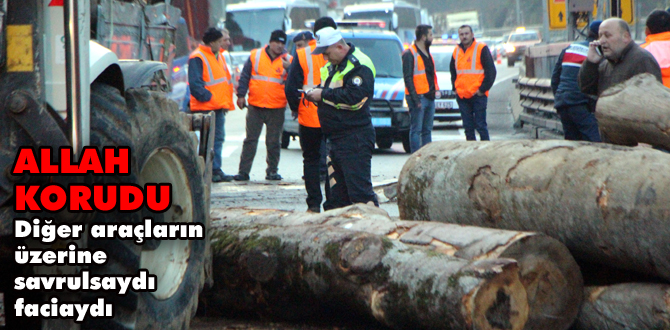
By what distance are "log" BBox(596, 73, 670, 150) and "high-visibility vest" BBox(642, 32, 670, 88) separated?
6.87ft

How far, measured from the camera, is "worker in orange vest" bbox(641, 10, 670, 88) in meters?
7.50

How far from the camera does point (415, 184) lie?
582 centimetres

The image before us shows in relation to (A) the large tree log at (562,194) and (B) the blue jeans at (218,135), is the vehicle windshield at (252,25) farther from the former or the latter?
(A) the large tree log at (562,194)

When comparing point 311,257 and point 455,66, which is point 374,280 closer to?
point 311,257

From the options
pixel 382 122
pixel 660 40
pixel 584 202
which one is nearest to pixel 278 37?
pixel 382 122

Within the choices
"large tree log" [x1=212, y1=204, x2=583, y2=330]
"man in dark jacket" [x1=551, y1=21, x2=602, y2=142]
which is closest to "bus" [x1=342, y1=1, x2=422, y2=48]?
"man in dark jacket" [x1=551, y1=21, x2=602, y2=142]

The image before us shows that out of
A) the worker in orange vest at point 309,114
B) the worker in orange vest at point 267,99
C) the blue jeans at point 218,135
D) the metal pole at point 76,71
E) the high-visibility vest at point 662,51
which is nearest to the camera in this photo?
the metal pole at point 76,71

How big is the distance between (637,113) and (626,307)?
164 cm

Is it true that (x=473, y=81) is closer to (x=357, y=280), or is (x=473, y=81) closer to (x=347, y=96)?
(x=347, y=96)

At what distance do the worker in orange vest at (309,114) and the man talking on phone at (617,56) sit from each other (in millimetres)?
2412

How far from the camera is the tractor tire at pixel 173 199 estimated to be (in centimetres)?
365

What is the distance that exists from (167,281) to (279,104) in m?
6.69

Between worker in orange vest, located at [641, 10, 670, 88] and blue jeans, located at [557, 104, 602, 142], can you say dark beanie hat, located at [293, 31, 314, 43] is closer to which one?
blue jeans, located at [557, 104, 602, 142]

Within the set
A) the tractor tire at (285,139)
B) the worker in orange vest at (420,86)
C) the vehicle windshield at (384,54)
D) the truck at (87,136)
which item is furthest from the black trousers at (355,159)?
the tractor tire at (285,139)
